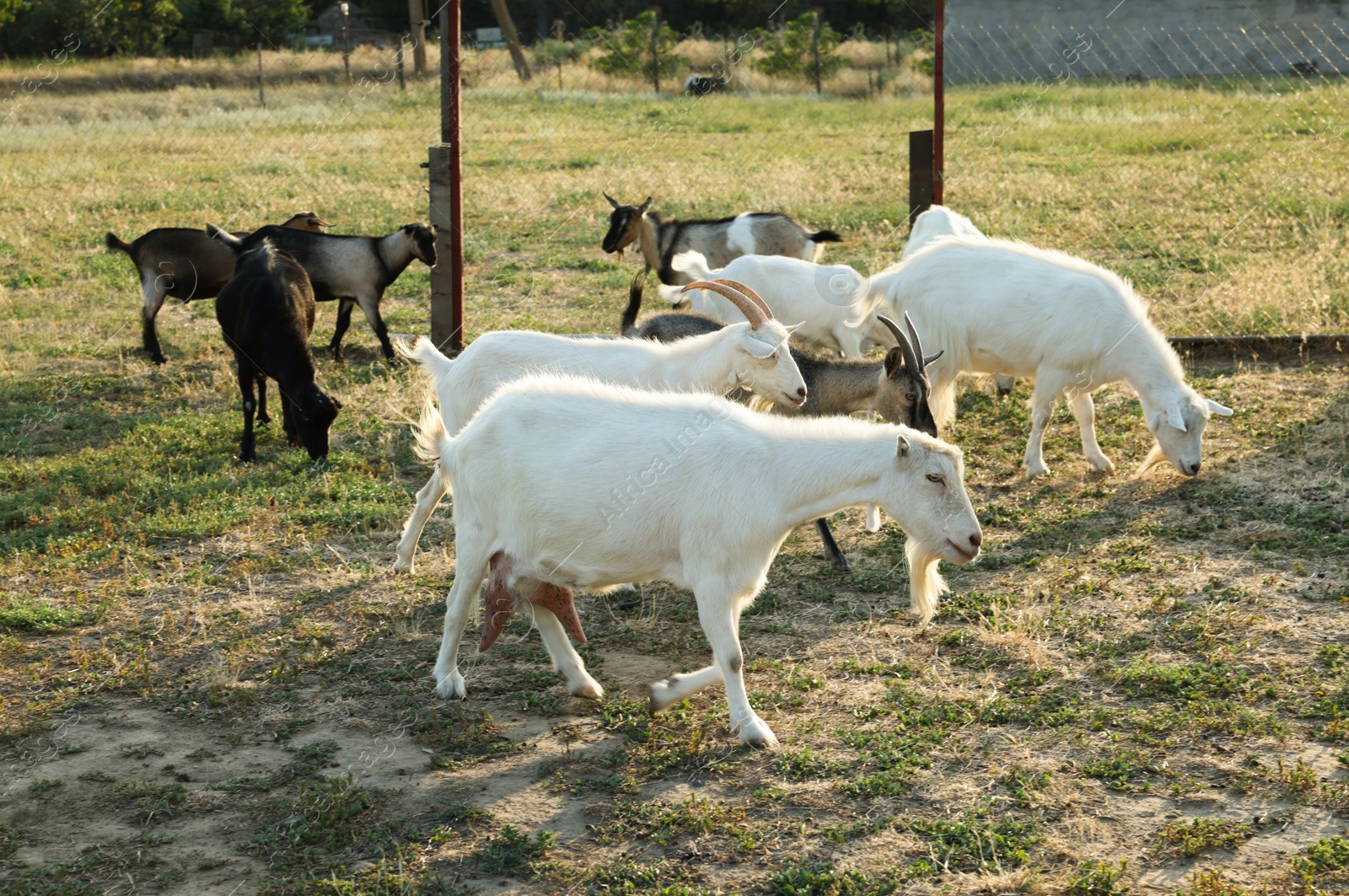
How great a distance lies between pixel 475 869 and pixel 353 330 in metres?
7.47

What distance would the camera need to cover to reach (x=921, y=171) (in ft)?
30.2

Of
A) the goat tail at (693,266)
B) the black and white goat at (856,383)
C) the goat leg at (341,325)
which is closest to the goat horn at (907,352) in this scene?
the black and white goat at (856,383)

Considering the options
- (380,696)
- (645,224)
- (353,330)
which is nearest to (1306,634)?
(380,696)

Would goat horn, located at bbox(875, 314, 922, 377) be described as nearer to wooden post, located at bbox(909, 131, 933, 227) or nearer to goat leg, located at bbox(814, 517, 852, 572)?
goat leg, located at bbox(814, 517, 852, 572)

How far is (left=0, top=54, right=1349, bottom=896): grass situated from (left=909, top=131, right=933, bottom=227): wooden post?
62.8 inches

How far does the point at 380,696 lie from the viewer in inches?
178

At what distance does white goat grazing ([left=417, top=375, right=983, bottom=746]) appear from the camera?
404 centimetres

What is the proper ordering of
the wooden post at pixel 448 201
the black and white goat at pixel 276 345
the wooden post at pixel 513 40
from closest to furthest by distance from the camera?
the black and white goat at pixel 276 345 → the wooden post at pixel 448 201 → the wooden post at pixel 513 40

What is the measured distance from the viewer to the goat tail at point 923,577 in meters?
4.16

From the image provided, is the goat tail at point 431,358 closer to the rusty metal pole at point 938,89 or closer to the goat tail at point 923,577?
the goat tail at point 923,577

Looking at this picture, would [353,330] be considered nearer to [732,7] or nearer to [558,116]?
[558,116]

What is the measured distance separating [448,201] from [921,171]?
11.3 feet

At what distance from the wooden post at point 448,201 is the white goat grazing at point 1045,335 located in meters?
3.04

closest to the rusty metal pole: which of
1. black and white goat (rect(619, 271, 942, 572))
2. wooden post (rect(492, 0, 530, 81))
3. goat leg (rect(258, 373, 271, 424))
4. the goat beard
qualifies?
black and white goat (rect(619, 271, 942, 572))
